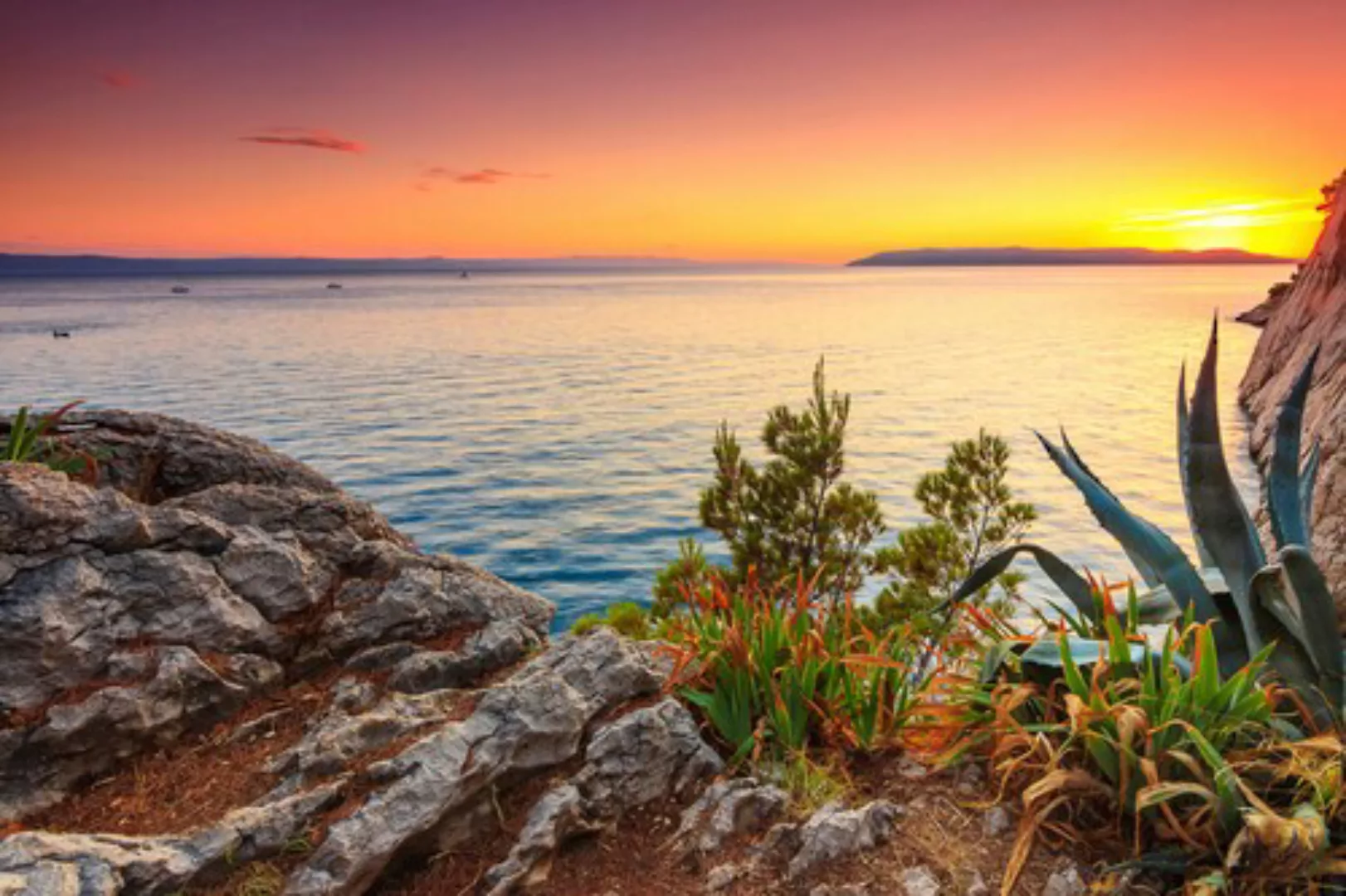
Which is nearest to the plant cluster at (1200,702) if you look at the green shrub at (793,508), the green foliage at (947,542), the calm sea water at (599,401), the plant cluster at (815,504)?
the green foliage at (947,542)

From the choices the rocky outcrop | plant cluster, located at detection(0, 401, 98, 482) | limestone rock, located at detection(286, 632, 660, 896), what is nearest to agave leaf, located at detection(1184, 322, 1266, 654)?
the rocky outcrop

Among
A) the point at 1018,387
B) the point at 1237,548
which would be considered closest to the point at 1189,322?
the point at 1018,387

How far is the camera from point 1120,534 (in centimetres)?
427

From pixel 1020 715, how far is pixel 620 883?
78.8 inches

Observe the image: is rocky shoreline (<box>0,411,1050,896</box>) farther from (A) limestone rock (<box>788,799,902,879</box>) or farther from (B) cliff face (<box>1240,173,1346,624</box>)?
(B) cliff face (<box>1240,173,1346,624</box>)

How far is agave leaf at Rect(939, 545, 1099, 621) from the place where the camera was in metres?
4.31

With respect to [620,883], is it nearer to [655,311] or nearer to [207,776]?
[207,776]

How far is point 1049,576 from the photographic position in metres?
4.41

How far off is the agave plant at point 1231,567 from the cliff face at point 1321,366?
142 cm

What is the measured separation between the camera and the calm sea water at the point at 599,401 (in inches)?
827

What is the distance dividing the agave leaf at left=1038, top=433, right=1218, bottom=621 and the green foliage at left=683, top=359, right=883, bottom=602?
6.20 m

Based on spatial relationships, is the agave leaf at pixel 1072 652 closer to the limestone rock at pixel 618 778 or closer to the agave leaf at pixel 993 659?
the agave leaf at pixel 993 659

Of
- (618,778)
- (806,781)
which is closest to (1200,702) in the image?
(806,781)

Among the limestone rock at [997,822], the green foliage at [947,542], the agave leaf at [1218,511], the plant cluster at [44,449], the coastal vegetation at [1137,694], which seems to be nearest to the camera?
the coastal vegetation at [1137,694]
